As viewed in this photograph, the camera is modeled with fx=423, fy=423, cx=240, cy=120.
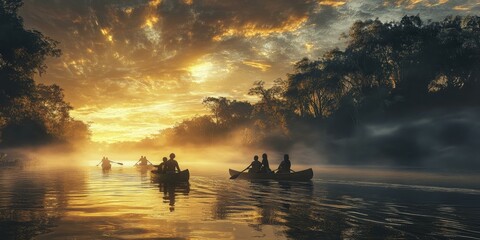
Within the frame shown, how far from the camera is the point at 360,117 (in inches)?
2751

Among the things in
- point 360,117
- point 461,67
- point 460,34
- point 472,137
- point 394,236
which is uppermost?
point 460,34

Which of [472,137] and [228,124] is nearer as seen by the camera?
[472,137]

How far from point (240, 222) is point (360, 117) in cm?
6138

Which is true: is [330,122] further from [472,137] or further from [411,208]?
[411,208]

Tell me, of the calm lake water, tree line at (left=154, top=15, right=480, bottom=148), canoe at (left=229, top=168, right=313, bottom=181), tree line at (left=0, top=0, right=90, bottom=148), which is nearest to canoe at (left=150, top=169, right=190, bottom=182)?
canoe at (left=229, top=168, right=313, bottom=181)

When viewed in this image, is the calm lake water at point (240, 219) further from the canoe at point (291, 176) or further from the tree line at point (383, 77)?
the tree line at point (383, 77)

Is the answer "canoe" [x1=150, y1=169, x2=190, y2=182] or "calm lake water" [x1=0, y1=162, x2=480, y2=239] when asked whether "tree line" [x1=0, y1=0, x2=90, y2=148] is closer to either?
"canoe" [x1=150, y1=169, x2=190, y2=182]

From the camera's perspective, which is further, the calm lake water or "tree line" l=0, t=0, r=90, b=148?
"tree line" l=0, t=0, r=90, b=148

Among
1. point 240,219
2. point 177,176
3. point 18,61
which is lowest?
point 240,219

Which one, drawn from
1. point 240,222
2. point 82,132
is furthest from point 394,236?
point 82,132

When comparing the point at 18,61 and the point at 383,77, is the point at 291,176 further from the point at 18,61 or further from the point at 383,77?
the point at 383,77

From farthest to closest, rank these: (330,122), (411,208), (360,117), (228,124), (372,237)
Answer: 1. (228,124)
2. (330,122)
3. (360,117)
4. (411,208)
5. (372,237)

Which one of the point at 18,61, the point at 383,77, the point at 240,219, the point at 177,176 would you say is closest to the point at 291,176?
the point at 177,176

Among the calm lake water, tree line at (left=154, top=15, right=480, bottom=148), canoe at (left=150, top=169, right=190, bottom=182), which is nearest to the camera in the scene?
the calm lake water
